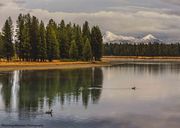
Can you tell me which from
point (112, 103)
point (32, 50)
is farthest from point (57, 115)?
point (32, 50)

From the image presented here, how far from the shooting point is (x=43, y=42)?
128625 millimetres

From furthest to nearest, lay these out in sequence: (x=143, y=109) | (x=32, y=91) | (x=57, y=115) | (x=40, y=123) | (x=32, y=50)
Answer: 1. (x=32, y=50)
2. (x=32, y=91)
3. (x=143, y=109)
4. (x=57, y=115)
5. (x=40, y=123)

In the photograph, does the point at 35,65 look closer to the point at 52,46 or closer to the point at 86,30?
the point at 52,46

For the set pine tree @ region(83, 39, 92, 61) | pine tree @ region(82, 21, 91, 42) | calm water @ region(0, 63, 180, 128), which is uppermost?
pine tree @ region(82, 21, 91, 42)

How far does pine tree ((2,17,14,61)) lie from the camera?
431 ft

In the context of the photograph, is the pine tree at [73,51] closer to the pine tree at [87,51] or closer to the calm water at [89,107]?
the pine tree at [87,51]

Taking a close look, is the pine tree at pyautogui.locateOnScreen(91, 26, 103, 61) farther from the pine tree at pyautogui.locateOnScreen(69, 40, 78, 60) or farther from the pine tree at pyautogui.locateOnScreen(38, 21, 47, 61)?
the pine tree at pyautogui.locateOnScreen(38, 21, 47, 61)

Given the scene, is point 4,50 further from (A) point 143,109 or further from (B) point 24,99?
(A) point 143,109

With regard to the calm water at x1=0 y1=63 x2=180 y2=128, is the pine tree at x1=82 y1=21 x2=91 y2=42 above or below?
above

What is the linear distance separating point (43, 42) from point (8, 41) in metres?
12.2

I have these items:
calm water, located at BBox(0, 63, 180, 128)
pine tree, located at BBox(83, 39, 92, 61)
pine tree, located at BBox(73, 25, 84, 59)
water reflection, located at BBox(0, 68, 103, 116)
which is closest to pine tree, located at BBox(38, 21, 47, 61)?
pine tree, located at BBox(73, 25, 84, 59)

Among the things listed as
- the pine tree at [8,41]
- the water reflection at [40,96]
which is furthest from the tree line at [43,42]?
the water reflection at [40,96]

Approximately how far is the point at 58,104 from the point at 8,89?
55.0 ft

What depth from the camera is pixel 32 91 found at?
184ft
